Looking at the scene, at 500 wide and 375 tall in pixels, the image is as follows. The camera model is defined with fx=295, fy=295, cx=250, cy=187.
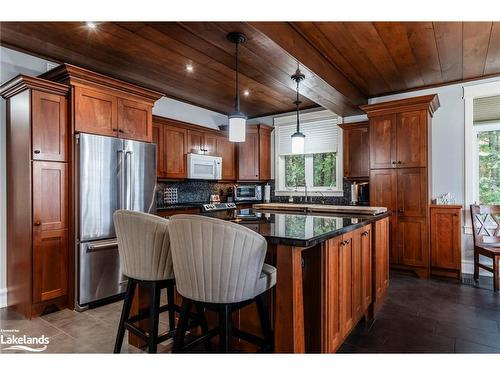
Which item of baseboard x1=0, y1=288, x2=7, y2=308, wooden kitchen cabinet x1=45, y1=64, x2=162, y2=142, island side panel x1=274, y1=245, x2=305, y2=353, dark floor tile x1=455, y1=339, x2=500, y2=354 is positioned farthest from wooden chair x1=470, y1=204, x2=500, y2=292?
baseboard x1=0, y1=288, x2=7, y2=308

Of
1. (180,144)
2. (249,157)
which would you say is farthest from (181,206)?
(249,157)

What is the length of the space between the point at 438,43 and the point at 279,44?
5.60ft

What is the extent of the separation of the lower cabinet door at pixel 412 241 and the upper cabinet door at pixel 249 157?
101 inches

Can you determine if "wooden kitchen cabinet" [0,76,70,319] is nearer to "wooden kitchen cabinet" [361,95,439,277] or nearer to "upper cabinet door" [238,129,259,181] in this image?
"upper cabinet door" [238,129,259,181]

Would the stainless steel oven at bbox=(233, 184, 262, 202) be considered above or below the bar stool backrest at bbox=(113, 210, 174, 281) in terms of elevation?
above

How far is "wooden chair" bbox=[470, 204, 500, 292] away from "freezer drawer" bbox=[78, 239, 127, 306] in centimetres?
400

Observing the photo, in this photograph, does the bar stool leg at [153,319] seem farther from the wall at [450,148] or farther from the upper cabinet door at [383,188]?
the wall at [450,148]

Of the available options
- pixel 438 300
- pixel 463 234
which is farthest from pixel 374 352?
pixel 463 234

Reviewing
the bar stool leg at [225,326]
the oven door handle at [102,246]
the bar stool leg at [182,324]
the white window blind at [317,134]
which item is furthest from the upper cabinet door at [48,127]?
the white window blind at [317,134]

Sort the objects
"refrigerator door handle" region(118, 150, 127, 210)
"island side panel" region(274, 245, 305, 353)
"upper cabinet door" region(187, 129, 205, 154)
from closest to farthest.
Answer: "island side panel" region(274, 245, 305, 353), "refrigerator door handle" region(118, 150, 127, 210), "upper cabinet door" region(187, 129, 205, 154)

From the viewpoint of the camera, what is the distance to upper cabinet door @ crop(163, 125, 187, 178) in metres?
4.22

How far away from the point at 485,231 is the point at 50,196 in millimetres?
4895

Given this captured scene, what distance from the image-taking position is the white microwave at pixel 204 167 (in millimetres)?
4492

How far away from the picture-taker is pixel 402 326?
2.39 m
